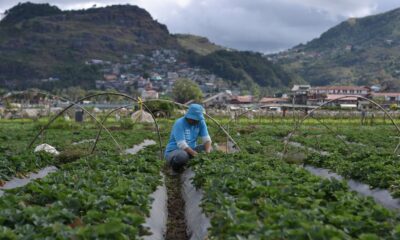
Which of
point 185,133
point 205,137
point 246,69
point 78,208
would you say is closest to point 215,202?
point 78,208

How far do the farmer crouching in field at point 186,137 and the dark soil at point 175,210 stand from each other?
465mm

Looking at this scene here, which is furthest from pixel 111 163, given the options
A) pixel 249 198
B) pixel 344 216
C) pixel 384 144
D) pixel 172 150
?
pixel 384 144

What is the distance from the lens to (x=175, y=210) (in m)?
9.59

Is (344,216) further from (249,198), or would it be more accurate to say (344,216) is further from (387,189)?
(387,189)

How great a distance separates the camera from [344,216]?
567cm

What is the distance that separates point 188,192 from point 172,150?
2994mm

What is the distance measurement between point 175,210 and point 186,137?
Answer: 3.51m

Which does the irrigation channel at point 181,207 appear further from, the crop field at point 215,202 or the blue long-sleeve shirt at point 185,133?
the blue long-sleeve shirt at point 185,133

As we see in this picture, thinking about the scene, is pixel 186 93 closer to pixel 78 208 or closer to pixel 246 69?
pixel 78 208

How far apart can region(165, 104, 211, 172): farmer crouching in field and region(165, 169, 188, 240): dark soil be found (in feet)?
1.52

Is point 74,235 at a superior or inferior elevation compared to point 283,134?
superior

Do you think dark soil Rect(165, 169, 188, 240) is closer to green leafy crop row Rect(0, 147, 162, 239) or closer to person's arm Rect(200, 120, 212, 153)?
green leafy crop row Rect(0, 147, 162, 239)

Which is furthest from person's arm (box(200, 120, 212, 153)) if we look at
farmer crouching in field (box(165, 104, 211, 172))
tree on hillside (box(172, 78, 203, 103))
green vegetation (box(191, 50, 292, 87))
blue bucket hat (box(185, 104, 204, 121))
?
green vegetation (box(191, 50, 292, 87))

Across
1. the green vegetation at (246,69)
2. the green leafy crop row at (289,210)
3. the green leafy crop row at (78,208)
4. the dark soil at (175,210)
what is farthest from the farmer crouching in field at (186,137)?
the green vegetation at (246,69)
